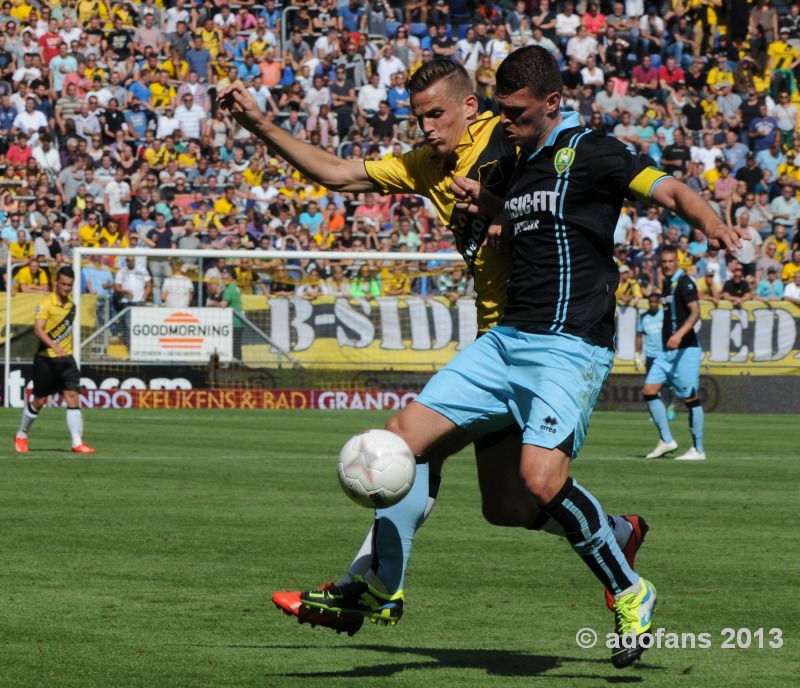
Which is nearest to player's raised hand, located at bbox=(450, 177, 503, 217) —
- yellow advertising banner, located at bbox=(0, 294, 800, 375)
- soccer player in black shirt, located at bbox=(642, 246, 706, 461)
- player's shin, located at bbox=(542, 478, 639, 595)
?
player's shin, located at bbox=(542, 478, 639, 595)

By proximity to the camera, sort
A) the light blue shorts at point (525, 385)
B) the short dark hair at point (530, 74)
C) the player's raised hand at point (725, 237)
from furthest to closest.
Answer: the short dark hair at point (530, 74), the light blue shorts at point (525, 385), the player's raised hand at point (725, 237)

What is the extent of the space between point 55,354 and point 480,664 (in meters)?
12.5

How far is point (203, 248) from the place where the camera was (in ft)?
92.2

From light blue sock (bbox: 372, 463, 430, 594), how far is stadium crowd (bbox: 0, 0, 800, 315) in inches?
773

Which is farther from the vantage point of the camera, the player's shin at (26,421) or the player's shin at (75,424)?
the player's shin at (26,421)

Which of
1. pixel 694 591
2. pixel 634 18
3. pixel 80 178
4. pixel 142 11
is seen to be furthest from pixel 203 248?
pixel 694 591

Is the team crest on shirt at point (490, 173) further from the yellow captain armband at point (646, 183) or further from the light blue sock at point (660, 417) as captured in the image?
the light blue sock at point (660, 417)

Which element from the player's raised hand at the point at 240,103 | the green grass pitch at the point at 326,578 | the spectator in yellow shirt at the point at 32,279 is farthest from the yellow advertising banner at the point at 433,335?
the player's raised hand at the point at 240,103

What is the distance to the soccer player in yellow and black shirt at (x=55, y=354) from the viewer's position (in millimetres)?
17641

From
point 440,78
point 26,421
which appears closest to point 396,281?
point 26,421

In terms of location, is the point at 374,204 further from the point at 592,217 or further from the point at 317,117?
the point at 592,217

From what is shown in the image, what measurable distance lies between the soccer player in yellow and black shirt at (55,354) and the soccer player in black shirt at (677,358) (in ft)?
22.9

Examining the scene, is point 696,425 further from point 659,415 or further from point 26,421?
point 26,421

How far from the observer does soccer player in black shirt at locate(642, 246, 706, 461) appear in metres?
17.4
